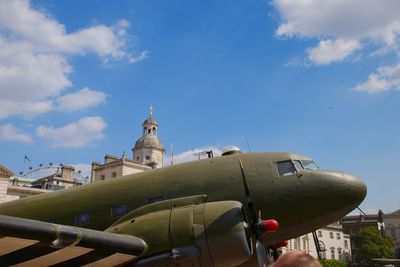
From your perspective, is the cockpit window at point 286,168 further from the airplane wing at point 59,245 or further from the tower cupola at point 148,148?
the tower cupola at point 148,148

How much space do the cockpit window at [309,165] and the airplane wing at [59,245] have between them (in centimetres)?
531

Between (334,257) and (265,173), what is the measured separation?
230 feet

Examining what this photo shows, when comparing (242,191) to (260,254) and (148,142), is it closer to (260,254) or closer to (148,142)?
(260,254)

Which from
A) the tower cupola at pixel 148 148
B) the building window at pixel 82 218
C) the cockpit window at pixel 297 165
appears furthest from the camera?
the tower cupola at pixel 148 148

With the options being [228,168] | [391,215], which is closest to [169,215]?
[228,168]

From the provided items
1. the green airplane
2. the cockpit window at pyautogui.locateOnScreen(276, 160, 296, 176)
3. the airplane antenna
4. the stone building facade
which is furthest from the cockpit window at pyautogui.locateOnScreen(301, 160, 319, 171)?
the stone building facade

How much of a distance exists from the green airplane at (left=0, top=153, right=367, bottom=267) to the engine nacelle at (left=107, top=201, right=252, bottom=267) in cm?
2

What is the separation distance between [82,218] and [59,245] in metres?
4.51

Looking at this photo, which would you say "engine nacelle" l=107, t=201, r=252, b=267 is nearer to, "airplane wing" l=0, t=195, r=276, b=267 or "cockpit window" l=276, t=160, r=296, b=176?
"airplane wing" l=0, t=195, r=276, b=267

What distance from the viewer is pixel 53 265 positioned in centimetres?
924

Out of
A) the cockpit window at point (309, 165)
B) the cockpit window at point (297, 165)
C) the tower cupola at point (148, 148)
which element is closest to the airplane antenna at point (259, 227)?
the cockpit window at point (297, 165)

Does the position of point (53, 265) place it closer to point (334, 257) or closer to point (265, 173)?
point (265, 173)

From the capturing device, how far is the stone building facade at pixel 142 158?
251 ft

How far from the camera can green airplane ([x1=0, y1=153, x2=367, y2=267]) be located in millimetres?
8539
